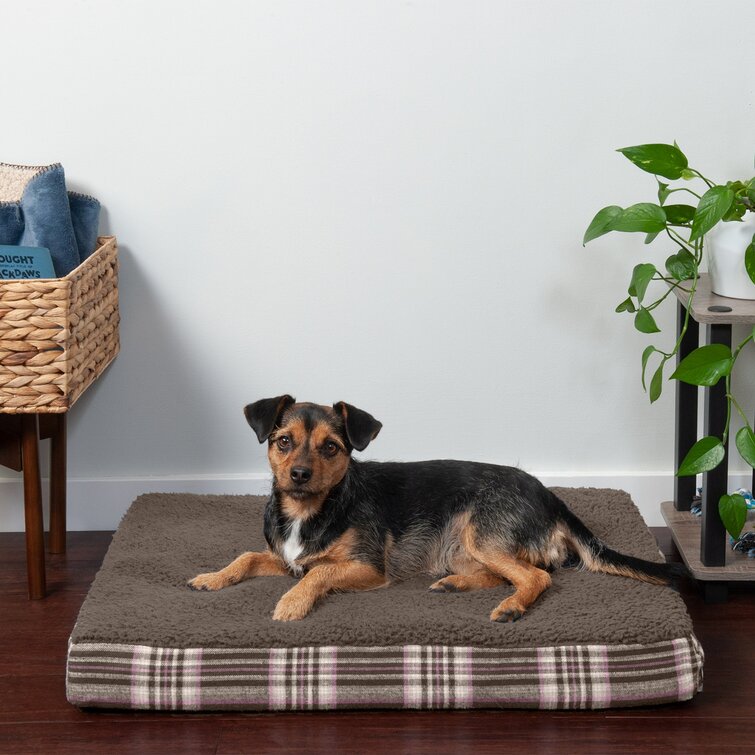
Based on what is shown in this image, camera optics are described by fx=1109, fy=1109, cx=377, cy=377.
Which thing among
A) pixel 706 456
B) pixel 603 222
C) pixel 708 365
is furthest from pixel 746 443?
pixel 603 222

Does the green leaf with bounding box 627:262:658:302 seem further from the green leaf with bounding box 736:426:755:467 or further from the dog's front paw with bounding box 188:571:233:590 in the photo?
the dog's front paw with bounding box 188:571:233:590

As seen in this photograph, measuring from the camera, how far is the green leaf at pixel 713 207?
279cm

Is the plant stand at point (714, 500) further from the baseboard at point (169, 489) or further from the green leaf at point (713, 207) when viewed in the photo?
the baseboard at point (169, 489)

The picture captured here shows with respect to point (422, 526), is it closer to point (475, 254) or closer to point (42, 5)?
point (475, 254)

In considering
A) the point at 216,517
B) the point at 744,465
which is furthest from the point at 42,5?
the point at 744,465

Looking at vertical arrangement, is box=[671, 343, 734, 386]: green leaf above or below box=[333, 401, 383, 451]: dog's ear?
above

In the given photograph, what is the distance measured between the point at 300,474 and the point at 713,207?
→ 1236mm

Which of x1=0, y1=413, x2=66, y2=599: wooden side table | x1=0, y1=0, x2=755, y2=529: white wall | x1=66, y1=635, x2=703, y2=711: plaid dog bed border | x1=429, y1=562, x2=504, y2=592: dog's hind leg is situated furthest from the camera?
x1=0, y1=0, x2=755, y2=529: white wall

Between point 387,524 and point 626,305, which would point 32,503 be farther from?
point 626,305

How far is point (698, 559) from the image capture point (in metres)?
3.07

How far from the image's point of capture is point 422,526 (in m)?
2.93

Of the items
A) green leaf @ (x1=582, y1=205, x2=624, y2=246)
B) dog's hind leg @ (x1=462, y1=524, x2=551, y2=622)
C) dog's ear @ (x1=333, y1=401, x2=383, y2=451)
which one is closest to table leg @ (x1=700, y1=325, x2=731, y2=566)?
green leaf @ (x1=582, y1=205, x2=624, y2=246)

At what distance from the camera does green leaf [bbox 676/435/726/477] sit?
112 inches

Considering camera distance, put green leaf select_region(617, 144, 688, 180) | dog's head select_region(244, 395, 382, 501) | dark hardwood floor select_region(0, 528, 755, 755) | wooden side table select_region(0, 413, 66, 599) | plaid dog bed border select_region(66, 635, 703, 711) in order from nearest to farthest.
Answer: dark hardwood floor select_region(0, 528, 755, 755), plaid dog bed border select_region(66, 635, 703, 711), dog's head select_region(244, 395, 382, 501), green leaf select_region(617, 144, 688, 180), wooden side table select_region(0, 413, 66, 599)
